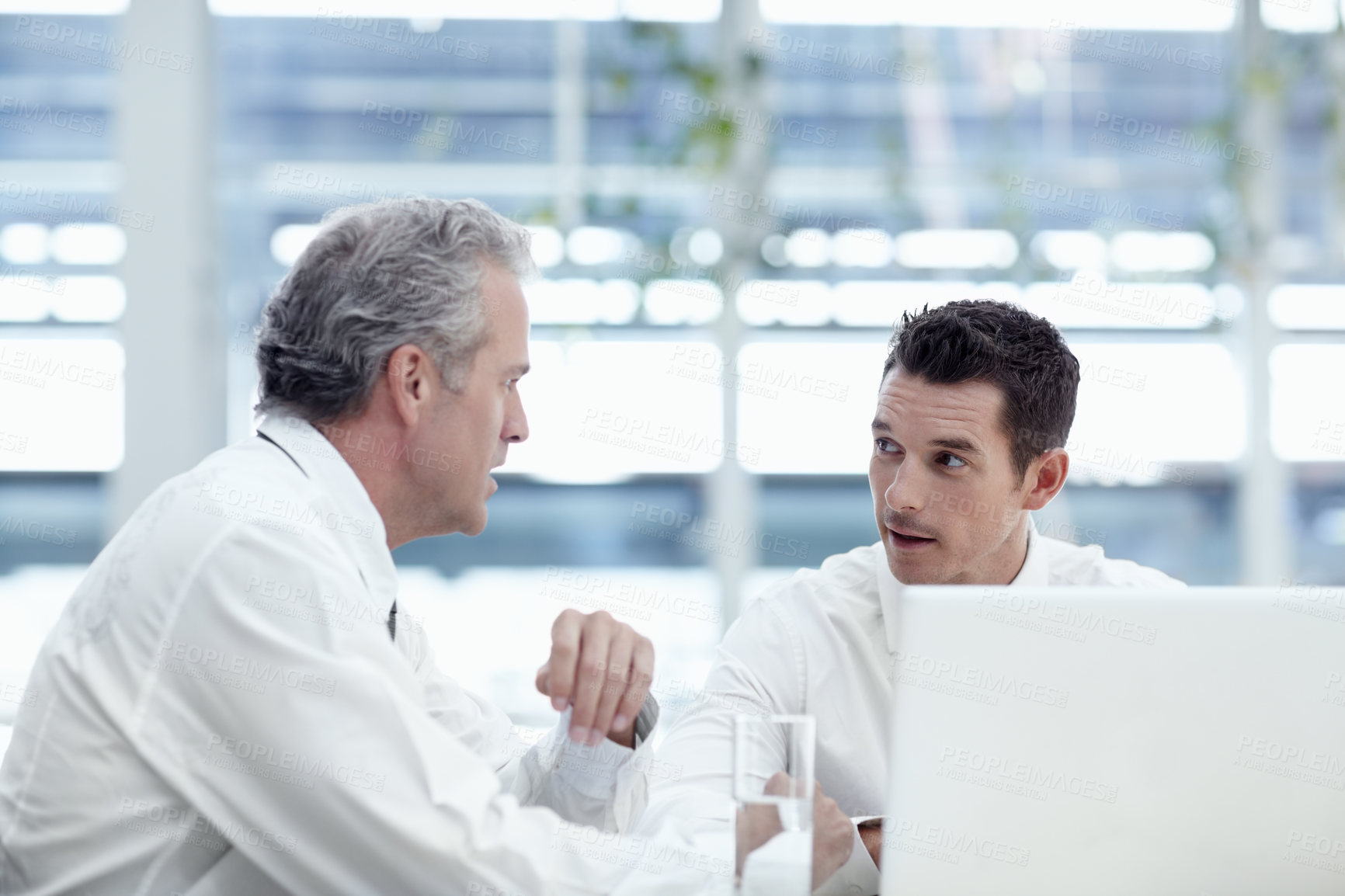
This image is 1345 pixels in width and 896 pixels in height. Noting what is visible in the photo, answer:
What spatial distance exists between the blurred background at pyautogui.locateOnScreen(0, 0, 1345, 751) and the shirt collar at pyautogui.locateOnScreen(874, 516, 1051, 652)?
53.7 inches

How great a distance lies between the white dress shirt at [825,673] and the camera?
155cm

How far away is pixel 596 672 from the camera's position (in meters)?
1.24

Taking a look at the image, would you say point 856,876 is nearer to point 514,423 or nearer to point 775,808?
point 775,808

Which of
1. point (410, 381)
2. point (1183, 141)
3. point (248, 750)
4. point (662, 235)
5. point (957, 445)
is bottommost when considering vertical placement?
point (248, 750)

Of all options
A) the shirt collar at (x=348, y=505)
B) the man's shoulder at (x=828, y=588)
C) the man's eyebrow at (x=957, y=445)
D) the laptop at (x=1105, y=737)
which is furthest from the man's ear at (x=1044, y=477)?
the shirt collar at (x=348, y=505)

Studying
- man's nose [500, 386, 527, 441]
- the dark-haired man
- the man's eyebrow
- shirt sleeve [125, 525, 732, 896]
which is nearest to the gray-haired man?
shirt sleeve [125, 525, 732, 896]

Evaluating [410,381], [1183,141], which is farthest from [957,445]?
[1183,141]

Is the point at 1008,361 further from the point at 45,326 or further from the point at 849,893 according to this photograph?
the point at 45,326

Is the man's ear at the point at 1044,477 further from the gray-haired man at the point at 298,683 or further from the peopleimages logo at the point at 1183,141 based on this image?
the peopleimages logo at the point at 1183,141

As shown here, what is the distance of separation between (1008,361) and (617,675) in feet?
2.80

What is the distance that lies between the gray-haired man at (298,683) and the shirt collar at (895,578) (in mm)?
557

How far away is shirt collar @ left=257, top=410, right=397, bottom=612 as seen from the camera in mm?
1261

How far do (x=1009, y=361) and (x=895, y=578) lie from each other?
37 centimetres

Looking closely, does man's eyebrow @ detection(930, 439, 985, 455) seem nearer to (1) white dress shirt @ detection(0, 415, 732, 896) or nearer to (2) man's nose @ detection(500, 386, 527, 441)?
(2) man's nose @ detection(500, 386, 527, 441)
